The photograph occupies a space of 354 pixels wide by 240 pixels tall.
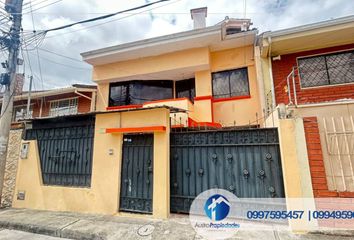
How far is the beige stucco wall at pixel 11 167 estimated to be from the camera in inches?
255

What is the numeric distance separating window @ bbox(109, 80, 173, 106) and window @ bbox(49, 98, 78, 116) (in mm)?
4382

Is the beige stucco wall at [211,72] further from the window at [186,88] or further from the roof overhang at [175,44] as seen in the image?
the window at [186,88]

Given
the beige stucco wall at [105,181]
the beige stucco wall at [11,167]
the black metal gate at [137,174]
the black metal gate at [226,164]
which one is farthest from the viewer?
the beige stucco wall at [11,167]

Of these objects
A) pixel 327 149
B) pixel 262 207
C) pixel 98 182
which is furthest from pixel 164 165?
pixel 327 149

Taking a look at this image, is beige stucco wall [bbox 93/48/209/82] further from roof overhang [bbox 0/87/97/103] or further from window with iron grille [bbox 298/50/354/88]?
window with iron grille [bbox 298/50/354/88]

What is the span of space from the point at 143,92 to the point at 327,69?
25.6ft

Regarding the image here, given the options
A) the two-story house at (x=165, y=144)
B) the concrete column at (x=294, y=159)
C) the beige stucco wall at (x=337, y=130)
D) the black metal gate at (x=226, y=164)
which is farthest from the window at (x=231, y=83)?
the concrete column at (x=294, y=159)

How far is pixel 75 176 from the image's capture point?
599cm

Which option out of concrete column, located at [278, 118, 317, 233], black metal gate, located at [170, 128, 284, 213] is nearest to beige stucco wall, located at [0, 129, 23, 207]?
black metal gate, located at [170, 128, 284, 213]

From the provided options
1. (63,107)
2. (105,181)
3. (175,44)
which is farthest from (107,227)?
(63,107)

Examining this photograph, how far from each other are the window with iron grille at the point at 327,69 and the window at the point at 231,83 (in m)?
2.09

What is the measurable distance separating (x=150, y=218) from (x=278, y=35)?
23.6 ft

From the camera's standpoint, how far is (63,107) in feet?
41.6

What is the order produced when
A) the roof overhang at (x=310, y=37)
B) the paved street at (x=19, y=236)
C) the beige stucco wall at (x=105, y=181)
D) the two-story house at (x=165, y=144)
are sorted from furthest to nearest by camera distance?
1. the roof overhang at (x=310, y=37)
2. the beige stucco wall at (x=105, y=181)
3. the two-story house at (x=165, y=144)
4. the paved street at (x=19, y=236)
